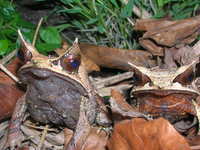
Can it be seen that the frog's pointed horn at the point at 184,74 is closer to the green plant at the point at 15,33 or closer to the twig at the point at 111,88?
the twig at the point at 111,88

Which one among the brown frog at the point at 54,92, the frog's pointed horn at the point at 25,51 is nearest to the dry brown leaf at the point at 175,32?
the brown frog at the point at 54,92

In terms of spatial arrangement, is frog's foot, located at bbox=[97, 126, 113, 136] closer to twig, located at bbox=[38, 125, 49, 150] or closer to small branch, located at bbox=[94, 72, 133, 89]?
twig, located at bbox=[38, 125, 49, 150]

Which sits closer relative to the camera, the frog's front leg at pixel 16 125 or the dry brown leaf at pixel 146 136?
the dry brown leaf at pixel 146 136

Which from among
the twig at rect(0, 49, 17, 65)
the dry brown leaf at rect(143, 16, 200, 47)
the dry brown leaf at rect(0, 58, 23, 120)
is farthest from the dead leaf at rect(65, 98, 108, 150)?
the twig at rect(0, 49, 17, 65)

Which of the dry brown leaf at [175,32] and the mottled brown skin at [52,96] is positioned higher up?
the dry brown leaf at [175,32]

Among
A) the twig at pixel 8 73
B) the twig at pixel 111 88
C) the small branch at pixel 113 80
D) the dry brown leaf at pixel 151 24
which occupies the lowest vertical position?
the twig at pixel 111 88

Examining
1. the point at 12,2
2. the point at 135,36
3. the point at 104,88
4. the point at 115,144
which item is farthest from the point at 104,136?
the point at 12,2

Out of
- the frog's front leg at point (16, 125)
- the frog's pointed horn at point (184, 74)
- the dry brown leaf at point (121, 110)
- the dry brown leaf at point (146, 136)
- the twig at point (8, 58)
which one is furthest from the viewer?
the twig at point (8, 58)
